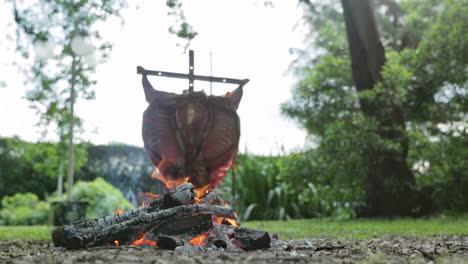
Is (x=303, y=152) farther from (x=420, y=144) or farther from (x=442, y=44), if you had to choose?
(x=442, y=44)

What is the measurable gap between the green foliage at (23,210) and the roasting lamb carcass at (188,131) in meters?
7.01

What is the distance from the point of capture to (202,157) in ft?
14.6

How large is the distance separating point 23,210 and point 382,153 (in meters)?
8.11

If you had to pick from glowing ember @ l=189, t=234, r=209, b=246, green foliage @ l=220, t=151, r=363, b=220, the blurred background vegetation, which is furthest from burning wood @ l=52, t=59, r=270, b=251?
green foliage @ l=220, t=151, r=363, b=220

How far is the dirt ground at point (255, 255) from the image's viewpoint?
2.19m

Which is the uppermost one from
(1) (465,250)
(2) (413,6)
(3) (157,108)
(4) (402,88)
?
(2) (413,6)

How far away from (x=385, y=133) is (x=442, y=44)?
179cm

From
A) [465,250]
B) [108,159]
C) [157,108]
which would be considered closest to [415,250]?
[465,250]

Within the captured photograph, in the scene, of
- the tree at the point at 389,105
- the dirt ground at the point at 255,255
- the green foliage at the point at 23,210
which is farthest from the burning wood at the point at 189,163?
the green foliage at the point at 23,210

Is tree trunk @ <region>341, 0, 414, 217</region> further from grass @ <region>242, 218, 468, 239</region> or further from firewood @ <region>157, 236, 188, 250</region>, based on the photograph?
firewood @ <region>157, 236, 188, 250</region>

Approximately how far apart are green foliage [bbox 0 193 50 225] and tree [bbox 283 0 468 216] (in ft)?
20.5

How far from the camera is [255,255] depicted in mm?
2527

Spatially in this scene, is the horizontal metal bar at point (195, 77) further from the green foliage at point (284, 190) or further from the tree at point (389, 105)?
the green foliage at point (284, 190)

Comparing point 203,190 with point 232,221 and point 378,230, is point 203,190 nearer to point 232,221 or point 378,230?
point 232,221
